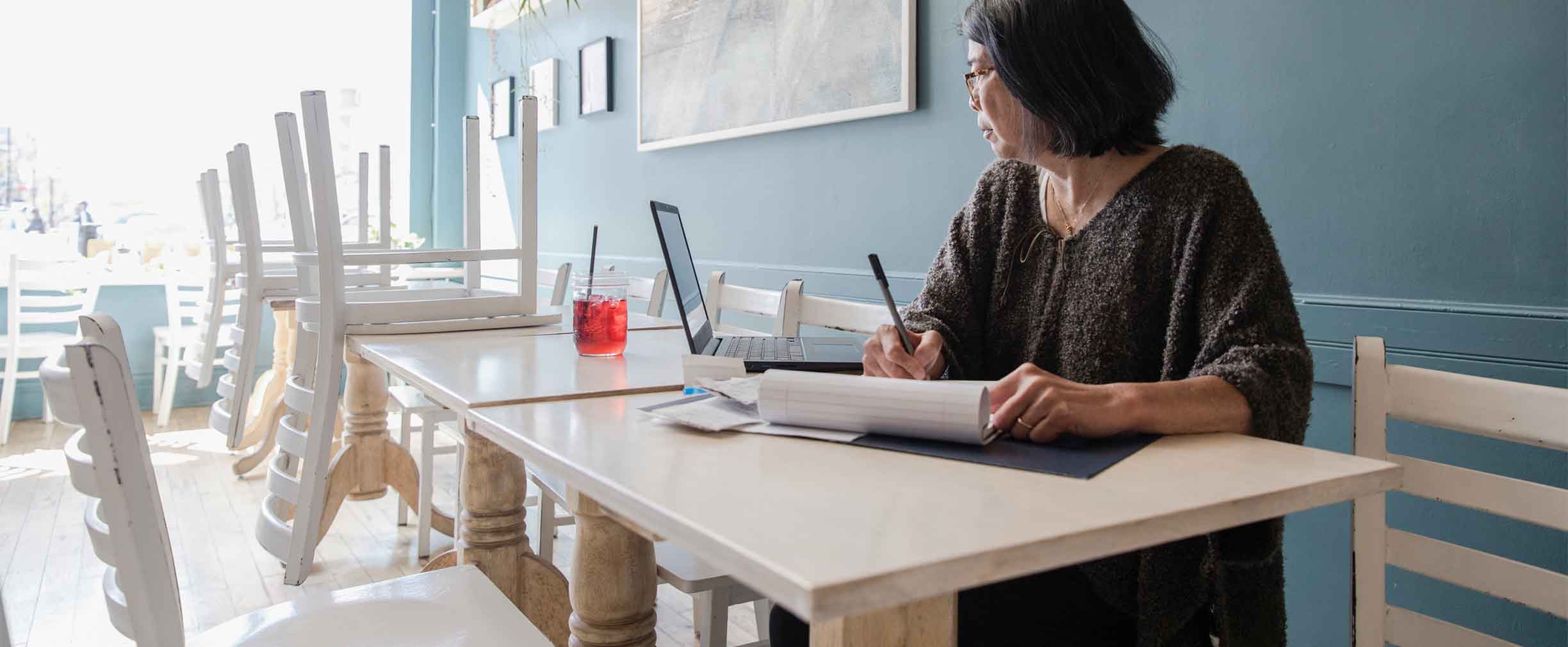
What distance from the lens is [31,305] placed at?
13.7ft

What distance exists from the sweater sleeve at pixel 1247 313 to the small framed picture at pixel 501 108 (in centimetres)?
431

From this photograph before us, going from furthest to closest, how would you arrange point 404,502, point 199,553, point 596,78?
point 596,78 < point 404,502 < point 199,553

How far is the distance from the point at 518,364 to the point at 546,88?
340cm

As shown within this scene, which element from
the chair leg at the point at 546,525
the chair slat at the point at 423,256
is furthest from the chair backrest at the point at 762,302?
the chair leg at the point at 546,525

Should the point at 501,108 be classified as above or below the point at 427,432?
above

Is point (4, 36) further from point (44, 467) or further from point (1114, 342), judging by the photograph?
point (1114, 342)

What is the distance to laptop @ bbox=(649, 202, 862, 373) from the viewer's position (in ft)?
3.99

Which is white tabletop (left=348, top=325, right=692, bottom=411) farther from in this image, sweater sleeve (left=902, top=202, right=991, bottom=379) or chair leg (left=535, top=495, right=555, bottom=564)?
chair leg (left=535, top=495, right=555, bottom=564)

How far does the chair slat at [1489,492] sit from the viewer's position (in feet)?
2.73

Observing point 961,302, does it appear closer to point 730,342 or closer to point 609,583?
point 730,342

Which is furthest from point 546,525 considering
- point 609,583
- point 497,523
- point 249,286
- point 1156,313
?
point 1156,313

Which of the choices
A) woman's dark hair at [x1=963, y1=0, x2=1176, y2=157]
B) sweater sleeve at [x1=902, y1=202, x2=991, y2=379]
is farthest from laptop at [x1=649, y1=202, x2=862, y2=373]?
woman's dark hair at [x1=963, y1=0, x2=1176, y2=157]

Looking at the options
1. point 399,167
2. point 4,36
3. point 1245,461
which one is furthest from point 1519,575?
point 4,36

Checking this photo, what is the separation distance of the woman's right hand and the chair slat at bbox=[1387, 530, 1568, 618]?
1.59ft
